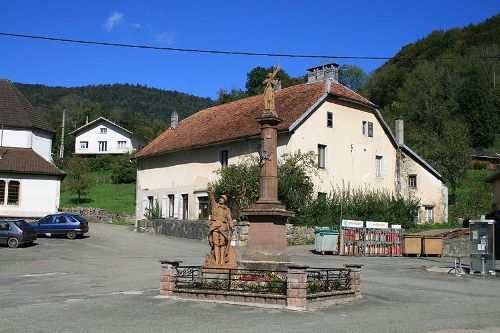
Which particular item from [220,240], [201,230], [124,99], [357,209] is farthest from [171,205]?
[124,99]

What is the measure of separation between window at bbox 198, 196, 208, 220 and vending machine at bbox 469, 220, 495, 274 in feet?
68.2

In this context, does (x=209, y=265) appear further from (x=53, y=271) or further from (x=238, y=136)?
(x=238, y=136)

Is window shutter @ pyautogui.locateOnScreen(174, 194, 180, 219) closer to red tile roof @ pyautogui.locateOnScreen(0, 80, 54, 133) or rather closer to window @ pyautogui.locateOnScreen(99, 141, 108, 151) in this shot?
red tile roof @ pyautogui.locateOnScreen(0, 80, 54, 133)

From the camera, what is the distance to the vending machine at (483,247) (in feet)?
69.4

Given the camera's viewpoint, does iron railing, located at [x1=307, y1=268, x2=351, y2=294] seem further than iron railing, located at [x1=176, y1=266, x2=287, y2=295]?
Yes

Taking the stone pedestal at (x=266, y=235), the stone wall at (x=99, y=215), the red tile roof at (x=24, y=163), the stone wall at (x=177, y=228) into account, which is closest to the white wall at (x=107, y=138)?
the stone wall at (x=99, y=215)

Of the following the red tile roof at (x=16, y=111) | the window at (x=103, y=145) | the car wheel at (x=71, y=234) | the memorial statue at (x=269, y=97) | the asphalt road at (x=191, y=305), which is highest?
the window at (x=103, y=145)

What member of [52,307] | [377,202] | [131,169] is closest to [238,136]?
[377,202]

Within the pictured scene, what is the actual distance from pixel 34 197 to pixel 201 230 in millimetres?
13731

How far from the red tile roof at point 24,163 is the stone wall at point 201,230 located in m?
8.07

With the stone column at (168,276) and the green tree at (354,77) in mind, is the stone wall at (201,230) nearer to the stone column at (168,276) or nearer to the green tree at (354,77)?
the stone column at (168,276)

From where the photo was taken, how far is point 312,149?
35531 mm

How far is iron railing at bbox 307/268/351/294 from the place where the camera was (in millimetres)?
13281

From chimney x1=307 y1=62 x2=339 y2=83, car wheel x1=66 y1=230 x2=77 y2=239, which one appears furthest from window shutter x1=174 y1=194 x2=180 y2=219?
chimney x1=307 y1=62 x2=339 y2=83
